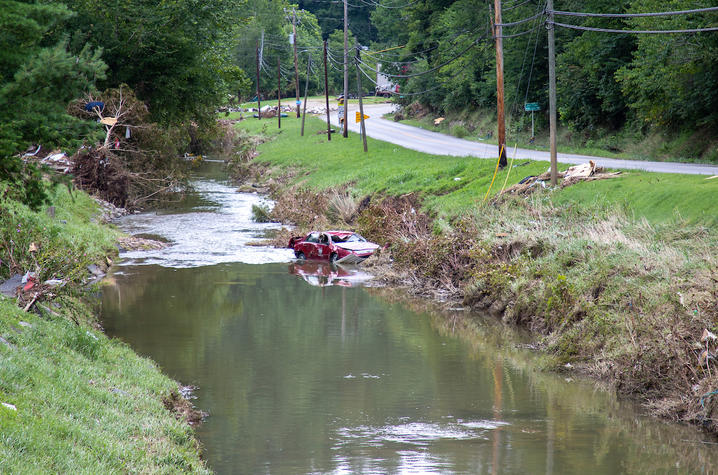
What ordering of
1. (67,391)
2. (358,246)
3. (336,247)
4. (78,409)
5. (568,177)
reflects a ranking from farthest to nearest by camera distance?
1. (336,247)
2. (358,246)
3. (568,177)
4. (67,391)
5. (78,409)

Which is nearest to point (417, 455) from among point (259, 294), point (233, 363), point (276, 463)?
point (276, 463)

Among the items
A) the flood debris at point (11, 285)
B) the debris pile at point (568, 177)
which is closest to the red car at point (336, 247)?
the debris pile at point (568, 177)

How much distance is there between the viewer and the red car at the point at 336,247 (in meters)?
30.8

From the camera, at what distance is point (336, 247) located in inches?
1224

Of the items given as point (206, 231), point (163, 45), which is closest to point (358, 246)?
point (206, 231)

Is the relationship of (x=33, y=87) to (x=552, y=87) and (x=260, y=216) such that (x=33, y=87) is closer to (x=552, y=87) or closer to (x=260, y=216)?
(x=552, y=87)

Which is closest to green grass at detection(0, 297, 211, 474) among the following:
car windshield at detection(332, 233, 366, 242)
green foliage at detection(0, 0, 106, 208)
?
green foliage at detection(0, 0, 106, 208)

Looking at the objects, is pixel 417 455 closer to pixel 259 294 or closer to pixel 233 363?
pixel 233 363

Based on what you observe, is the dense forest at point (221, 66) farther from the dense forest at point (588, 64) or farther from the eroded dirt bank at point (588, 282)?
the eroded dirt bank at point (588, 282)

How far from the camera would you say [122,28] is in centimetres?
3347

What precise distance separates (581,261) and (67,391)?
1347 centimetres

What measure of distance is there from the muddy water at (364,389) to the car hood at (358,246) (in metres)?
3.49

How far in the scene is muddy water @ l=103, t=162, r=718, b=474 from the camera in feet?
38.1

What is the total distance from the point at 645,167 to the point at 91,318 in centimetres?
2098
